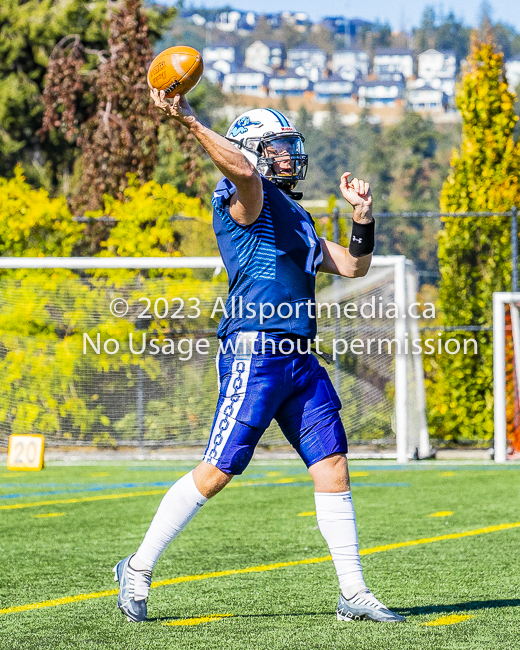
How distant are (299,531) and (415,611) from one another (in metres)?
2.32

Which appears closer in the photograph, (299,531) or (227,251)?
(227,251)

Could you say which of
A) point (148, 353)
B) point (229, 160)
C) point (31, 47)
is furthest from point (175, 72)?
point (31, 47)

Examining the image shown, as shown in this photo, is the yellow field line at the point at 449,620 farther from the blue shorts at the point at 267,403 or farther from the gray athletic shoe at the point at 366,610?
the blue shorts at the point at 267,403

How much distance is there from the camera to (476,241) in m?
12.8

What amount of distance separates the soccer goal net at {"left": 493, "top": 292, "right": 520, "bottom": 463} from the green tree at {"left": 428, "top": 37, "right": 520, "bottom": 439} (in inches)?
26.3

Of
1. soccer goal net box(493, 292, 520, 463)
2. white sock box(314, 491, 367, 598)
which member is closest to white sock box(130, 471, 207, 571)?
white sock box(314, 491, 367, 598)

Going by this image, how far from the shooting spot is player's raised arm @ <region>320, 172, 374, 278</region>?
424 cm

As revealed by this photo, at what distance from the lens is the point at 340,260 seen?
4.49 meters

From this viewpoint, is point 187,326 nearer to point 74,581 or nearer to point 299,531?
point 299,531

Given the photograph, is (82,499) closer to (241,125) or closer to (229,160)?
(241,125)

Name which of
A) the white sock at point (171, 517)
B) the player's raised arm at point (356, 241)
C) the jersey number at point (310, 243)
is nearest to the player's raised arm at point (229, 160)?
the jersey number at point (310, 243)

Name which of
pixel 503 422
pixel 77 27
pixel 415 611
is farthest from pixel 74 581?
pixel 77 27

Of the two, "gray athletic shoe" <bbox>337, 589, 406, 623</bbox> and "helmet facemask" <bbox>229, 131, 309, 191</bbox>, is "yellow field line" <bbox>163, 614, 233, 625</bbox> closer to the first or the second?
"gray athletic shoe" <bbox>337, 589, 406, 623</bbox>

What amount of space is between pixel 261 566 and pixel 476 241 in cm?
821
